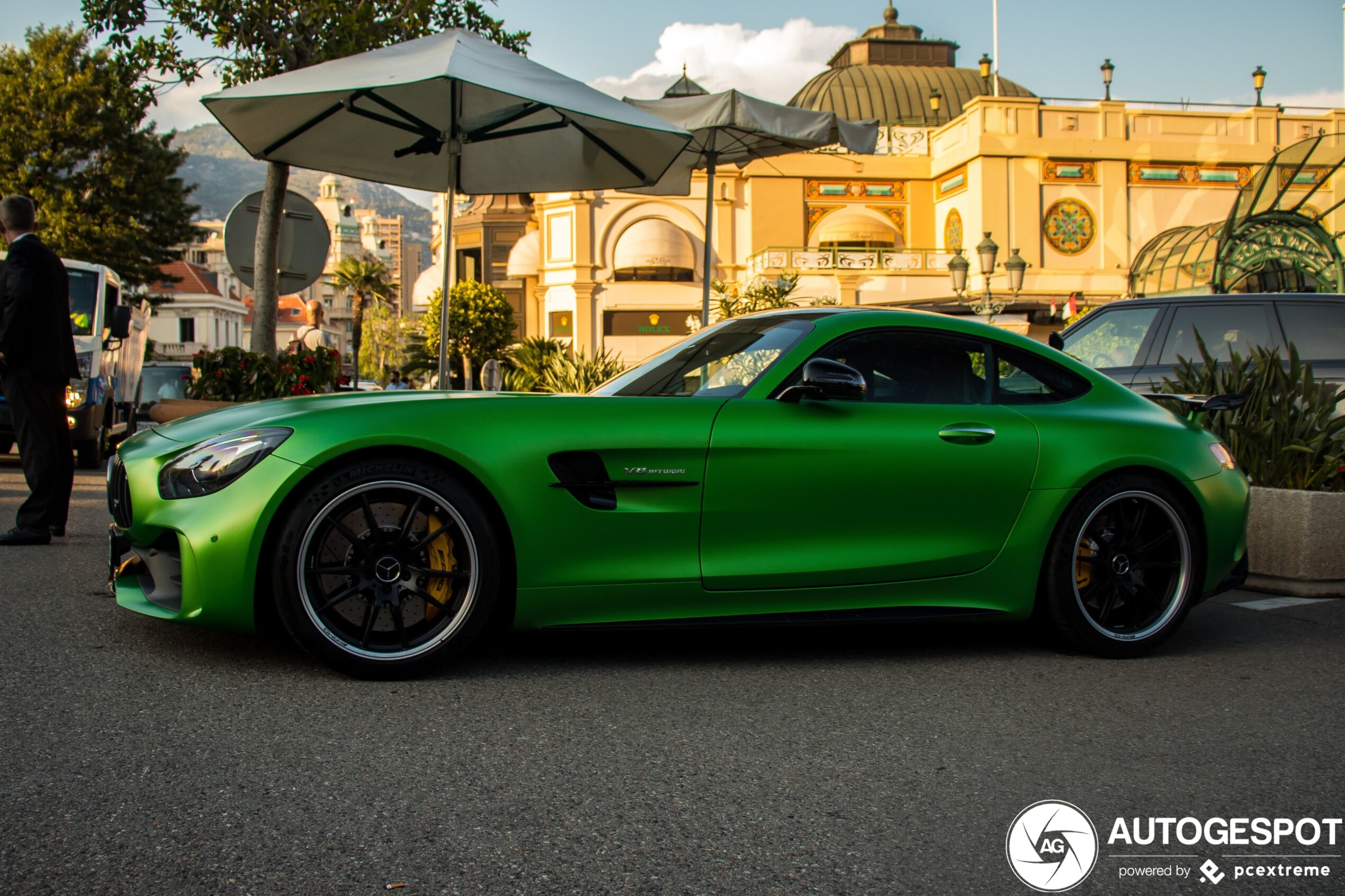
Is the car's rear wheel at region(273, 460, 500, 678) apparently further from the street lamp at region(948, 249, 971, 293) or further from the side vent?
the street lamp at region(948, 249, 971, 293)

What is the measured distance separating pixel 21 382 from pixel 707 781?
4.99 m

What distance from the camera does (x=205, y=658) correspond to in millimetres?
3797

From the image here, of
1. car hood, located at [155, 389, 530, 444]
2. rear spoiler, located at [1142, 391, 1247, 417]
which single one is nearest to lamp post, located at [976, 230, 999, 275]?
rear spoiler, located at [1142, 391, 1247, 417]

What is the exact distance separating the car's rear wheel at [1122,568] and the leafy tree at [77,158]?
33074 millimetres

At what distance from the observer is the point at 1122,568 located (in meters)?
4.37

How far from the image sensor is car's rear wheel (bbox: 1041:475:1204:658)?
14.0 ft

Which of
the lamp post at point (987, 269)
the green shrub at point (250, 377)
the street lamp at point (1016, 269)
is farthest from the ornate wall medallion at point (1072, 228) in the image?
the green shrub at point (250, 377)

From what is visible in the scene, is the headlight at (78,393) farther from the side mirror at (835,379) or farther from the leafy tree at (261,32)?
the side mirror at (835,379)

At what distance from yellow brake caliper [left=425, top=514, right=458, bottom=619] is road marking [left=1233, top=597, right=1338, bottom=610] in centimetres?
392

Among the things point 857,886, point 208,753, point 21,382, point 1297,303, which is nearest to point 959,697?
point 857,886

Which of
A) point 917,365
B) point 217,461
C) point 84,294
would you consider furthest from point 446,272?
point 84,294

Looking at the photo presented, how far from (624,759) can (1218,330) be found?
A: 6.81 m

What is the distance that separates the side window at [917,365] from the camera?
4.33 meters

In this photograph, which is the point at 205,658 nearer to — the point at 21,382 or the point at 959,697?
the point at 959,697
